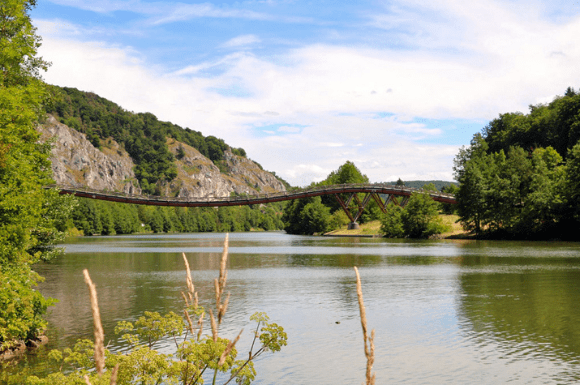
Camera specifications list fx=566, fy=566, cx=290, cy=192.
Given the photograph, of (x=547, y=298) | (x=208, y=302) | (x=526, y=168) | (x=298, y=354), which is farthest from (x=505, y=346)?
(x=526, y=168)

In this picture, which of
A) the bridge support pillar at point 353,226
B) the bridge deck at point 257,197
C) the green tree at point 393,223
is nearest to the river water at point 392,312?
the green tree at point 393,223

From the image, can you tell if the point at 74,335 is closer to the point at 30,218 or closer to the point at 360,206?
the point at 30,218

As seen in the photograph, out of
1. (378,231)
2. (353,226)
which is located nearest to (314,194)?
(353,226)

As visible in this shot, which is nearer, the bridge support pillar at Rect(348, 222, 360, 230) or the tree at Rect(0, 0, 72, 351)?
the tree at Rect(0, 0, 72, 351)

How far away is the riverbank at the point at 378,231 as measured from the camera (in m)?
89.1

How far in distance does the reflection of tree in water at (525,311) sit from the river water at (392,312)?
45 mm

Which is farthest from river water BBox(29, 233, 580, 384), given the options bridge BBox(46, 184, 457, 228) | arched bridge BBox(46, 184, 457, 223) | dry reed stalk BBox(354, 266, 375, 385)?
arched bridge BBox(46, 184, 457, 223)

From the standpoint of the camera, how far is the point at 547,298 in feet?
89.7

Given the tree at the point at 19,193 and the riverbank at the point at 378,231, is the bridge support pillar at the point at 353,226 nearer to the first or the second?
the riverbank at the point at 378,231

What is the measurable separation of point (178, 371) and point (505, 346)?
13.9 m

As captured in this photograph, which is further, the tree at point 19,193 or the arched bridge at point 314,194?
the arched bridge at point 314,194

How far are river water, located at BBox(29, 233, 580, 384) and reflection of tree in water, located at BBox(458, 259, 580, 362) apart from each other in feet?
0.15

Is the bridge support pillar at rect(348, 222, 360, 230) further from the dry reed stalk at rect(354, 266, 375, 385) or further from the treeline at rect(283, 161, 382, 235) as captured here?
the dry reed stalk at rect(354, 266, 375, 385)

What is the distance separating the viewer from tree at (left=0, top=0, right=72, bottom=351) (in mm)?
16016
